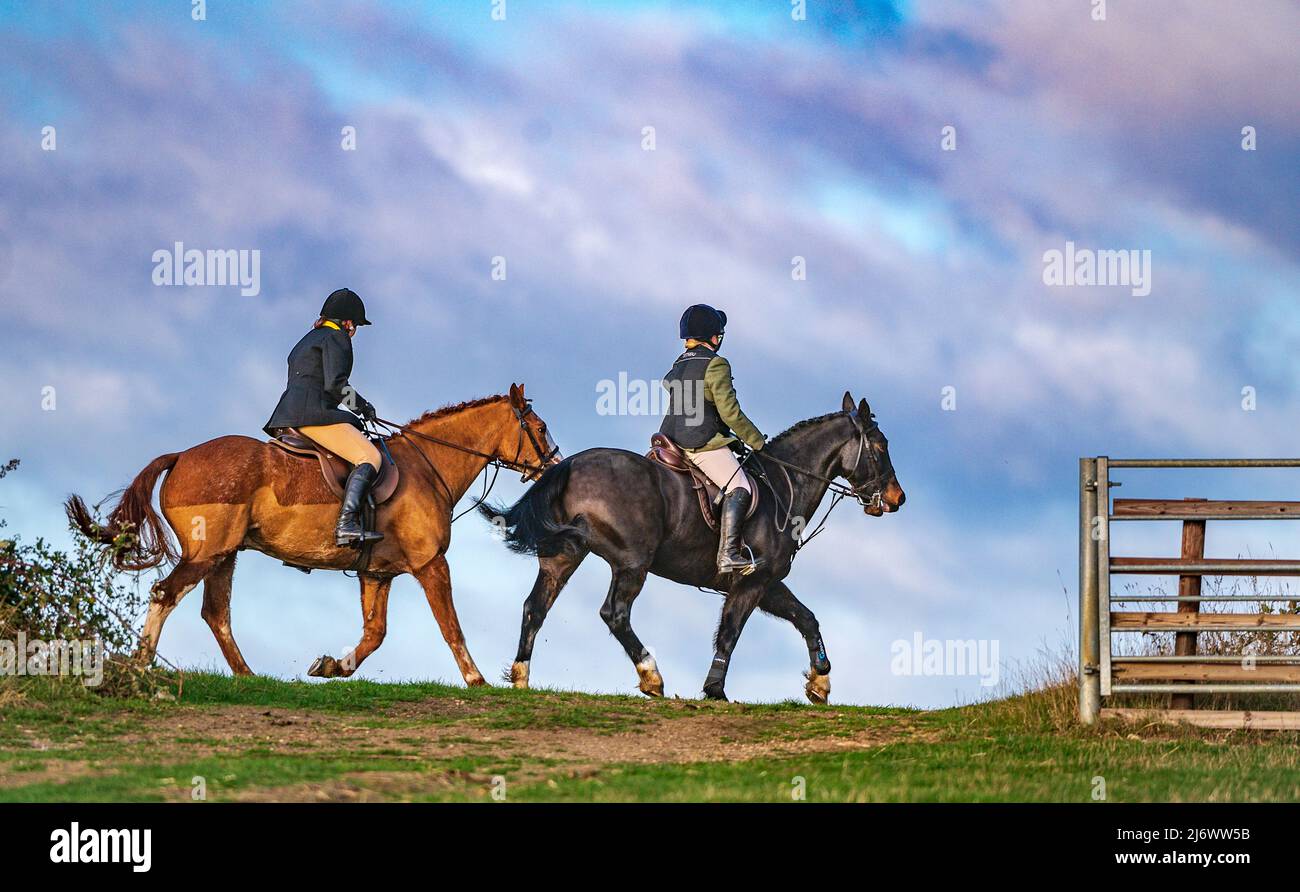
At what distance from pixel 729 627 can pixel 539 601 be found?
1.99 metres

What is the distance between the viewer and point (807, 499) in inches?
642

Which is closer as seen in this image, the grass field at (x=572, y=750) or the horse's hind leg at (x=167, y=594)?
the grass field at (x=572, y=750)

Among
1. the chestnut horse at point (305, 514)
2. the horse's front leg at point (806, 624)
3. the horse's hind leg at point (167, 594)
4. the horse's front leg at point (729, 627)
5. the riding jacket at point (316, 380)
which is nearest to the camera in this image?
the horse's hind leg at point (167, 594)

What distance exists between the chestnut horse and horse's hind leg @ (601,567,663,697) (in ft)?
4.70

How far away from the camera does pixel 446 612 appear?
1495cm

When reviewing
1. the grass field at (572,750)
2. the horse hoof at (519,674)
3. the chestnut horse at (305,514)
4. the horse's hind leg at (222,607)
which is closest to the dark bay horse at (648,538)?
the horse hoof at (519,674)

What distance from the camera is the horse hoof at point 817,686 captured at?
15.9 metres

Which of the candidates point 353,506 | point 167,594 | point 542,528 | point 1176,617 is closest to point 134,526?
point 167,594

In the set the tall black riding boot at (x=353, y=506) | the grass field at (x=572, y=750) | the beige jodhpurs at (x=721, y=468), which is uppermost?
the beige jodhpurs at (x=721, y=468)

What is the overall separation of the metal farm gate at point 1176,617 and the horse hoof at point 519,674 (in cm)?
518

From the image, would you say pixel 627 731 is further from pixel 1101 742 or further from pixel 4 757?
pixel 4 757

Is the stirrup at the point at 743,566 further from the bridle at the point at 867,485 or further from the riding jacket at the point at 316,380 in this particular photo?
the riding jacket at the point at 316,380

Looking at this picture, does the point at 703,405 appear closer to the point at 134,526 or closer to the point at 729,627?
the point at 729,627

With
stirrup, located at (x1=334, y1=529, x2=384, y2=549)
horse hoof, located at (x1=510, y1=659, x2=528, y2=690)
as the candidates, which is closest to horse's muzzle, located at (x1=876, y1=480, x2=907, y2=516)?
horse hoof, located at (x1=510, y1=659, x2=528, y2=690)
